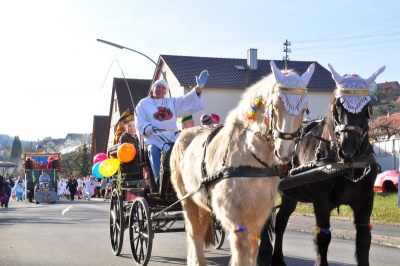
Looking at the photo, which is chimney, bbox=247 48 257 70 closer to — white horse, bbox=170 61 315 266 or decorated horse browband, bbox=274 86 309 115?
white horse, bbox=170 61 315 266

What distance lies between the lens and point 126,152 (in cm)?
905

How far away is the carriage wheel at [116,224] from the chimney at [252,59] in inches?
1363

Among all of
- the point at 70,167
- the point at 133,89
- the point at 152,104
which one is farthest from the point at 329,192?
the point at 70,167

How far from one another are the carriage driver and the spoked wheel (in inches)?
19.2

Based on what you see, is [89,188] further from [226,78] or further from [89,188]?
[226,78]

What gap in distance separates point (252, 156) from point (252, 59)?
3911cm

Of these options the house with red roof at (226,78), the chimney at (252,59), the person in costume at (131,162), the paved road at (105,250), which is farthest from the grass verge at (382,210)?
the chimney at (252,59)

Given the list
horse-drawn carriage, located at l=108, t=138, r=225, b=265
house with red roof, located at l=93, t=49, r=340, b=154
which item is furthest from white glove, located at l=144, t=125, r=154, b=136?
house with red roof, located at l=93, t=49, r=340, b=154

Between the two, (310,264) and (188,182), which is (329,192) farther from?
(310,264)

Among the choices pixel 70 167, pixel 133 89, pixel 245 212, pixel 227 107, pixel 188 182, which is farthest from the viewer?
pixel 70 167

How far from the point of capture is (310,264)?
860 cm

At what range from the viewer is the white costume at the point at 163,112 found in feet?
27.2

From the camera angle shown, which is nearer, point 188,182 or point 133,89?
point 188,182

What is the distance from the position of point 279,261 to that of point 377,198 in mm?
11141
